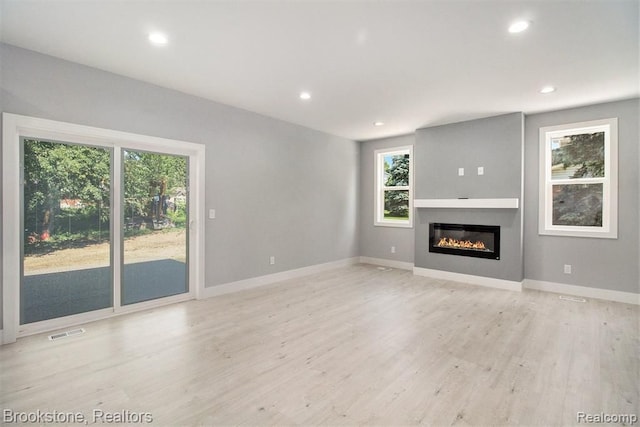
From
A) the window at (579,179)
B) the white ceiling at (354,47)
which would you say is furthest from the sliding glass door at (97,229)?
the window at (579,179)

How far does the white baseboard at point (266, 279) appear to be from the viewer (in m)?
4.28

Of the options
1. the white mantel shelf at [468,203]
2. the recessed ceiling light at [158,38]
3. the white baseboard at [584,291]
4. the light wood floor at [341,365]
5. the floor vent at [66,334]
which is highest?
the recessed ceiling light at [158,38]

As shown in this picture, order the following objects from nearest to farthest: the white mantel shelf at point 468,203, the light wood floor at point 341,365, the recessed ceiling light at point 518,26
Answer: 1. the light wood floor at point 341,365
2. the recessed ceiling light at point 518,26
3. the white mantel shelf at point 468,203

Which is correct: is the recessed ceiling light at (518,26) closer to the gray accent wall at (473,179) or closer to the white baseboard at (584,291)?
the gray accent wall at (473,179)

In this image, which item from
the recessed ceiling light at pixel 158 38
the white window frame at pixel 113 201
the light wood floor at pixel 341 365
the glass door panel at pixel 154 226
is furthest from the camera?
the glass door panel at pixel 154 226

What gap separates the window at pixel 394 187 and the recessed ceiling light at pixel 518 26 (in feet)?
12.1

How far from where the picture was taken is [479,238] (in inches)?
200

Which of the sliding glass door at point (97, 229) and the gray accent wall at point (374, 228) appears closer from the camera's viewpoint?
the sliding glass door at point (97, 229)

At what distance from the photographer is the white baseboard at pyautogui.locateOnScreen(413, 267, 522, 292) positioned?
4.70 m

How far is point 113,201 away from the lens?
3.49m

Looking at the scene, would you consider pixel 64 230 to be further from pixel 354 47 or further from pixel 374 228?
pixel 374 228

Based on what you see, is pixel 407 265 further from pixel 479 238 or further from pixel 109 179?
pixel 109 179

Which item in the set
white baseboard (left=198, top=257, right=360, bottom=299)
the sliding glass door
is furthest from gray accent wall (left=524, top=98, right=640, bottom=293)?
the sliding glass door

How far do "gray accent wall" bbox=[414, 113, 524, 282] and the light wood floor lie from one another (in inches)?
46.0
